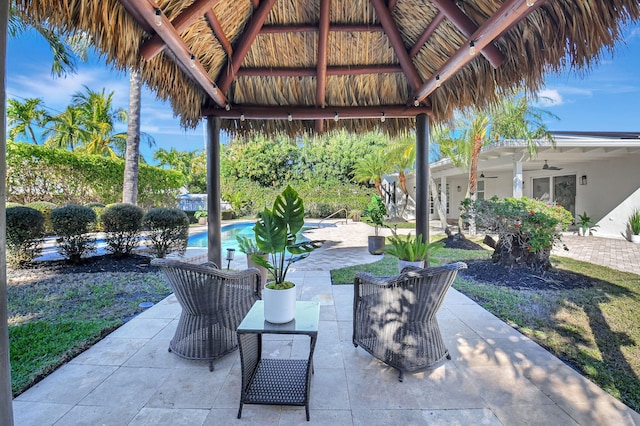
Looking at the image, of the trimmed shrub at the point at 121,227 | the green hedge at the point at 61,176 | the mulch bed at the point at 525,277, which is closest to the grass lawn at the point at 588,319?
the mulch bed at the point at 525,277

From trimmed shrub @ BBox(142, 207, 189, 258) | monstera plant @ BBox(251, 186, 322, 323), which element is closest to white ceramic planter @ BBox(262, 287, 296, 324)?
monstera plant @ BBox(251, 186, 322, 323)

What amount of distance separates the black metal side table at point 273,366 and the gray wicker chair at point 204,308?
389 mm

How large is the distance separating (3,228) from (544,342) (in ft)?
14.3

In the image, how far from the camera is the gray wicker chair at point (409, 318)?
248 cm

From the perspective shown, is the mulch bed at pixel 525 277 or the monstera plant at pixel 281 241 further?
the mulch bed at pixel 525 277

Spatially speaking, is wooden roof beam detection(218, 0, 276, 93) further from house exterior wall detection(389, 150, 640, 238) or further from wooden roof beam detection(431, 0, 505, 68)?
house exterior wall detection(389, 150, 640, 238)

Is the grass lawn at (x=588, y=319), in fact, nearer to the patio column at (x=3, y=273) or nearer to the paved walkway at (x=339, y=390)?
the paved walkway at (x=339, y=390)

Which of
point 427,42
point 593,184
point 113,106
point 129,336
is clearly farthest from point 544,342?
point 113,106

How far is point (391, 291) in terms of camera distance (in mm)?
2633

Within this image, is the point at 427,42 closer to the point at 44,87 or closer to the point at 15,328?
the point at 15,328

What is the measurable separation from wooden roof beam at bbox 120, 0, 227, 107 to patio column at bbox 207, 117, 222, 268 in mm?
773

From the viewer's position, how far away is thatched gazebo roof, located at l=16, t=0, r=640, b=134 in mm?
2754

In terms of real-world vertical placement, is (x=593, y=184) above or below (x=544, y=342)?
above

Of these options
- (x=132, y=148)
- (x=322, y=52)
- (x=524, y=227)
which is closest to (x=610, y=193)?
(x=524, y=227)
